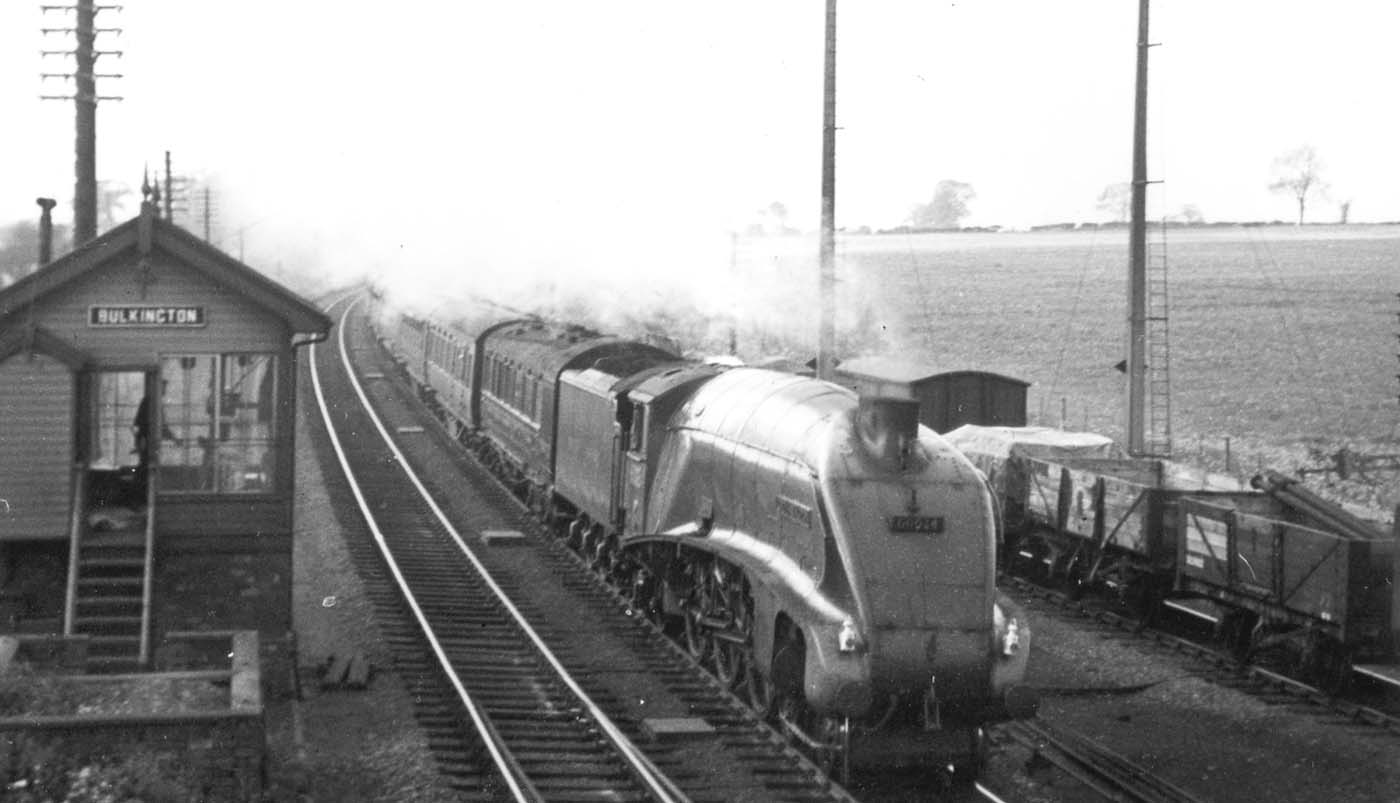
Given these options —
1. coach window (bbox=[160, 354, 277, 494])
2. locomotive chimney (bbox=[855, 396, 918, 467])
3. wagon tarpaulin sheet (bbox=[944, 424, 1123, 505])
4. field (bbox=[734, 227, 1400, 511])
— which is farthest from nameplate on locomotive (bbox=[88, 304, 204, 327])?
field (bbox=[734, 227, 1400, 511])

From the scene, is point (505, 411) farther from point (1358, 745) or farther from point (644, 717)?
point (1358, 745)

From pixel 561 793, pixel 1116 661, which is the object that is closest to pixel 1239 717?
pixel 1116 661

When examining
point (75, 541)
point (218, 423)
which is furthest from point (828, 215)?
point (75, 541)

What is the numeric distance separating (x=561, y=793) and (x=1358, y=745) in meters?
6.64

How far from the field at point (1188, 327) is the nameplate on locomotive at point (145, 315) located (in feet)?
43.3

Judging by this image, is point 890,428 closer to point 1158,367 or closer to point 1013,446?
point 1013,446

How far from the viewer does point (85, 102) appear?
2364 cm

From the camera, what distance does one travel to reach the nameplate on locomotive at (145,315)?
1451cm

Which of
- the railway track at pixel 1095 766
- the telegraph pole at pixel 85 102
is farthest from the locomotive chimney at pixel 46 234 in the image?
the railway track at pixel 1095 766

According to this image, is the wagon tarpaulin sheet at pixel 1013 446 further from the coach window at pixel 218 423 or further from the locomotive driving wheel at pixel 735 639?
the coach window at pixel 218 423

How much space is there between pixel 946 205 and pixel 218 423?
224 feet

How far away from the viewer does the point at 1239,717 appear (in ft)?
45.2

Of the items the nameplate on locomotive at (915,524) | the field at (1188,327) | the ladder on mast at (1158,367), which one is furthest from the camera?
the field at (1188,327)

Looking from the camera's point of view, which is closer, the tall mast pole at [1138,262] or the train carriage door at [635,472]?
the train carriage door at [635,472]
